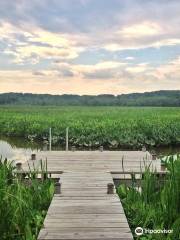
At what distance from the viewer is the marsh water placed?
18953 mm

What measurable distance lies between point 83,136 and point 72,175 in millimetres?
13496

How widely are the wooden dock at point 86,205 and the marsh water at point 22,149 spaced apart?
23.8ft

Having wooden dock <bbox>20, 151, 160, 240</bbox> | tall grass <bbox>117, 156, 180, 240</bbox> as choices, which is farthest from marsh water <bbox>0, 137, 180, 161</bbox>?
tall grass <bbox>117, 156, 180, 240</bbox>

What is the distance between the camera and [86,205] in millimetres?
6984

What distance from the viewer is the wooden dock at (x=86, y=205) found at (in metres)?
5.75

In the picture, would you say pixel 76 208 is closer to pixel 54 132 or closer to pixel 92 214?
pixel 92 214

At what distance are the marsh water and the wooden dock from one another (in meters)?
7.26

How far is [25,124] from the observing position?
96.8 ft

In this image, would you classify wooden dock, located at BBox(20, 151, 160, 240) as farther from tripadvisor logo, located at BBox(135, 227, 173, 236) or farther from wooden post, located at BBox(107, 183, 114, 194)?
tripadvisor logo, located at BBox(135, 227, 173, 236)

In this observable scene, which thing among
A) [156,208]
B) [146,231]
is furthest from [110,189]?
[146,231]

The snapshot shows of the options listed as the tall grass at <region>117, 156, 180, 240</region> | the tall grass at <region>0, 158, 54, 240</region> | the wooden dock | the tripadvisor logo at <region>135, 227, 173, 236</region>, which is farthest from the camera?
the tall grass at <region>117, 156, 180, 240</region>

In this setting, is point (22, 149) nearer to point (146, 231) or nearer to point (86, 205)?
point (86, 205)

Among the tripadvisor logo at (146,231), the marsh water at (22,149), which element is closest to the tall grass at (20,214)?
the tripadvisor logo at (146,231)

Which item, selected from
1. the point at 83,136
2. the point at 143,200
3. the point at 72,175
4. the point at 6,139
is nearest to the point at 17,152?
the point at 83,136
